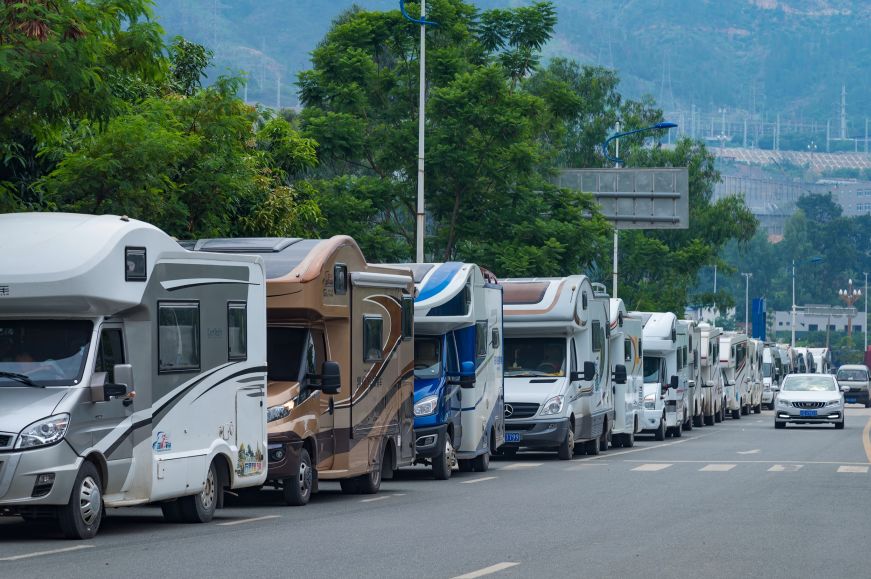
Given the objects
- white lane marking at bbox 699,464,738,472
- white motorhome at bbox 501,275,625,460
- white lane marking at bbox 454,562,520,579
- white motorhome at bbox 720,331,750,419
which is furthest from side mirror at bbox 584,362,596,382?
white motorhome at bbox 720,331,750,419

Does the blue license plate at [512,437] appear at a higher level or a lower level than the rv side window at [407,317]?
lower

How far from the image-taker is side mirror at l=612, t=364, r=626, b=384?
3575cm

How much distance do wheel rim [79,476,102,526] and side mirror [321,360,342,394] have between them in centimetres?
491

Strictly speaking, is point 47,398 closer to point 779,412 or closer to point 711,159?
point 779,412

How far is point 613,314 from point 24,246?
23.5 m

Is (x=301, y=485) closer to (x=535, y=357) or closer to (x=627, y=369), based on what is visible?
(x=535, y=357)

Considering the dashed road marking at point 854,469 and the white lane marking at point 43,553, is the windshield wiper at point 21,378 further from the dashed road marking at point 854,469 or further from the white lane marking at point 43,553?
the dashed road marking at point 854,469

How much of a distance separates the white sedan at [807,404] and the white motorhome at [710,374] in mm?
2746

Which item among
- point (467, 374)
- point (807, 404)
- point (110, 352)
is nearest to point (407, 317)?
point (467, 374)

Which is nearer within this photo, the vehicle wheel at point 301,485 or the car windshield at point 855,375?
the vehicle wheel at point 301,485

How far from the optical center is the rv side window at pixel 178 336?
1584 centimetres

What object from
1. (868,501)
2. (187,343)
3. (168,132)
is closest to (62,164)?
(168,132)

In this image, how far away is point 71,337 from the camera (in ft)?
49.1

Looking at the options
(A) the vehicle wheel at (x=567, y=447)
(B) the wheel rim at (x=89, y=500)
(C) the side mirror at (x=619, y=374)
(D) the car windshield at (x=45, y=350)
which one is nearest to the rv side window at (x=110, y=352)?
(D) the car windshield at (x=45, y=350)
